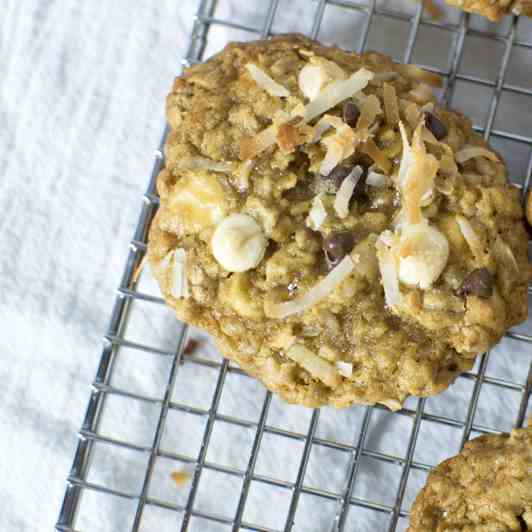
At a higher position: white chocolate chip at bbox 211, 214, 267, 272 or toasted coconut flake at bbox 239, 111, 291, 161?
toasted coconut flake at bbox 239, 111, 291, 161

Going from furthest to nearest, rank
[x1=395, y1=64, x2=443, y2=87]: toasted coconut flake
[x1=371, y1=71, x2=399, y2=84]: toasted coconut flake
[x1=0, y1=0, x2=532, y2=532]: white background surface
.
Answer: [x1=0, y1=0, x2=532, y2=532]: white background surface, [x1=395, y1=64, x2=443, y2=87]: toasted coconut flake, [x1=371, y1=71, x2=399, y2=84]: toasted coconut flake

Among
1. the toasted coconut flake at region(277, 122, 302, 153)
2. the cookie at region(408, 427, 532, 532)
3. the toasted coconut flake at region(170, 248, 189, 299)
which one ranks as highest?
the toasted coconut flake at region(277, 122, 302, 153)

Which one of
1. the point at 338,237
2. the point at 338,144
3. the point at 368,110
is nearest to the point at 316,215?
the point at 338,237

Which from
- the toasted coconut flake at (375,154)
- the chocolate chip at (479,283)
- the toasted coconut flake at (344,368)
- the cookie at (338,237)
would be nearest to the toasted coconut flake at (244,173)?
the cookie at (338,237)

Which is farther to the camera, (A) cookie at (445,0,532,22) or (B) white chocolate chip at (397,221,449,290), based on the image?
(A) cookie at (445,0,532,22)

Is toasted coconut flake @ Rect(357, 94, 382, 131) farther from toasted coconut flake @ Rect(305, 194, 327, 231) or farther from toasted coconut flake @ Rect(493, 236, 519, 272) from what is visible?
toasted coconut flake @ Rect(493, 236, 519, 272)

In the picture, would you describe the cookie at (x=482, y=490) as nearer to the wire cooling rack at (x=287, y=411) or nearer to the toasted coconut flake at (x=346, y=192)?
the wire cooling rack at (x=287, y=411)

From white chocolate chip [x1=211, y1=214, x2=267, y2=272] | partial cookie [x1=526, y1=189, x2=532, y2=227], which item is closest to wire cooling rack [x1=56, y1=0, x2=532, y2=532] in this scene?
partial cookie [x1=526, y1=189, x2=532, y2=227]

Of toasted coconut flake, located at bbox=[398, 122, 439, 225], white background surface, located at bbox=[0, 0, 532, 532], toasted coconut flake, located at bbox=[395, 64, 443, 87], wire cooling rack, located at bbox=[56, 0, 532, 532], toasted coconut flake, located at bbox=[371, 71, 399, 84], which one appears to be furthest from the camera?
white background surface, located at bbox=[0, 0, 532, 532]
